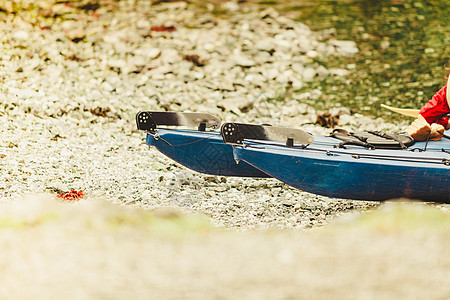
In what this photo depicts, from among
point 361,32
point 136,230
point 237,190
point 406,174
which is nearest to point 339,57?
point 361,32

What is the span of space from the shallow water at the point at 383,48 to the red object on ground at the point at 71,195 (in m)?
5.24

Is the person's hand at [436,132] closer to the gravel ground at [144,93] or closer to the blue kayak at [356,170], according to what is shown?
the blue kayak at [356,170]

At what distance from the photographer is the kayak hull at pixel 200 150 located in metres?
5.22

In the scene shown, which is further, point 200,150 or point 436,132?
point 200,150

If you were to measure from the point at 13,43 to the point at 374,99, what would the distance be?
23.8ft

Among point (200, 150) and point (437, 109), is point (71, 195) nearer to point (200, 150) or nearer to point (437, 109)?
point (200, 150)

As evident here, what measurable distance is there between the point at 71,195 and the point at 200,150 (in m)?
1.39

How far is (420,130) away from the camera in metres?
5.05

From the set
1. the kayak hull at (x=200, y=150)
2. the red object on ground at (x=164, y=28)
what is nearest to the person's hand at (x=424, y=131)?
the kayak hull at (x=200, y=150)

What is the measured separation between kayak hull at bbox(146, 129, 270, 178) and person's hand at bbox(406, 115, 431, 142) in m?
1.57

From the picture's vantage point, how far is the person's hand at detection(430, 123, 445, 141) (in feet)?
16.8

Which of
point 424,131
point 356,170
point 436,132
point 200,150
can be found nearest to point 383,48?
point 436,132

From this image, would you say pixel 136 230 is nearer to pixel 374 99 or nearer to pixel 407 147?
pixel 407 147

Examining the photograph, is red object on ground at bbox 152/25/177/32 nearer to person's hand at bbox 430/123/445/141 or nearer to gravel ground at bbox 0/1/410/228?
gravel ground at bbox 0/1/410/228
